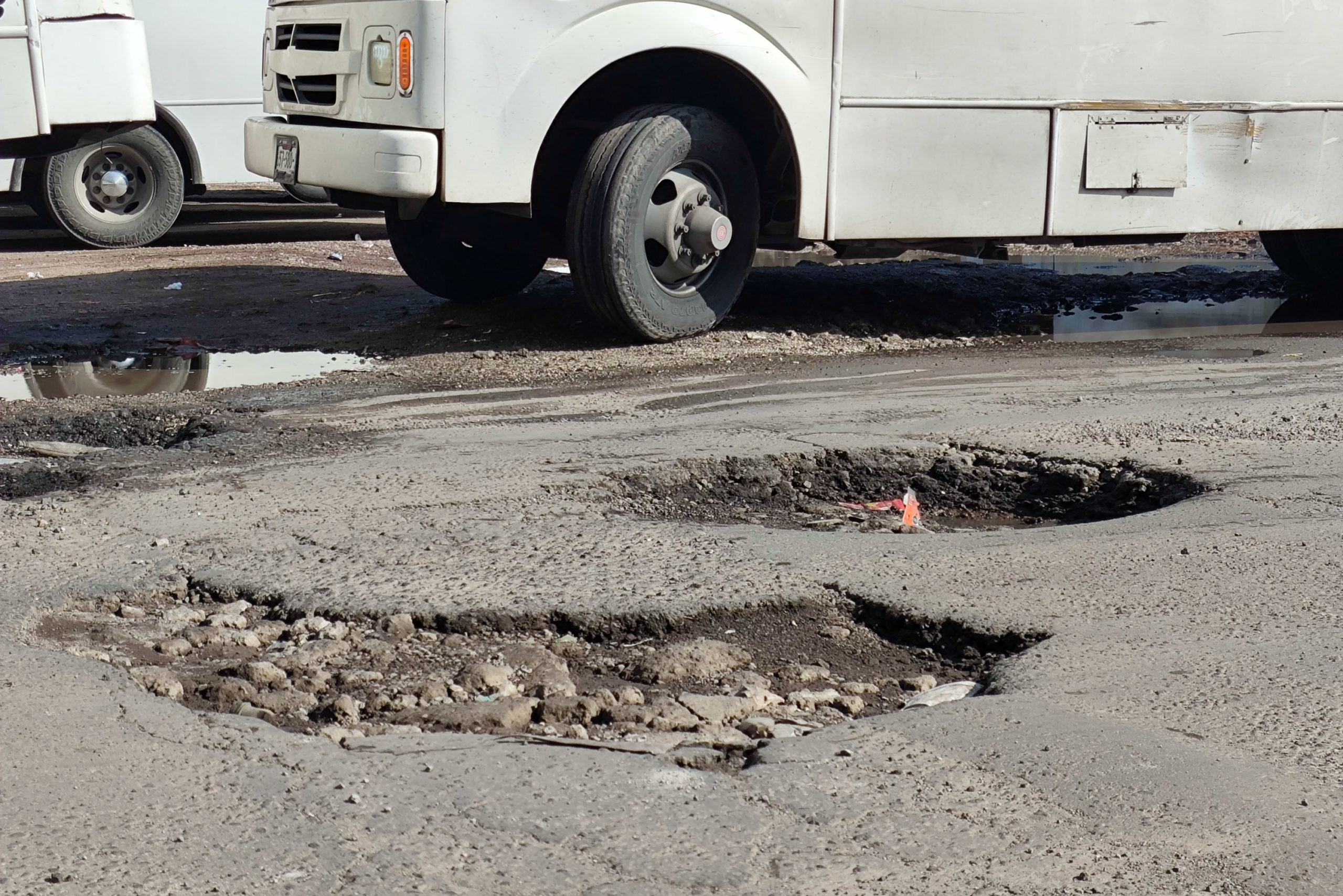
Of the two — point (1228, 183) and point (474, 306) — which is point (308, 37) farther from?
point (1228, 183)

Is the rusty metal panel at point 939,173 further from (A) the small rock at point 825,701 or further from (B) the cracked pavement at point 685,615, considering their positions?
(A) the small rock at point 825,701

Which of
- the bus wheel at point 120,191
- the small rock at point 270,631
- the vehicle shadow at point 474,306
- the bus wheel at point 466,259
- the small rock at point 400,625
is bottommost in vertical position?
the small rock at point 270,631

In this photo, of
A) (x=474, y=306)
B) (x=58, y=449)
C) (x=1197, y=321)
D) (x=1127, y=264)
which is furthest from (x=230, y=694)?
(x=1127, y=264)

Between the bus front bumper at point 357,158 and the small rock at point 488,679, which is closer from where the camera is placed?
the small rock at point 488,679

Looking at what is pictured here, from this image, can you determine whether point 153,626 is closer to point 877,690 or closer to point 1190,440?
point 877,690

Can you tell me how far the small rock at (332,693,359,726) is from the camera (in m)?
2.86

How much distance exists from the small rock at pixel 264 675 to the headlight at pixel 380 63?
3.74 metres

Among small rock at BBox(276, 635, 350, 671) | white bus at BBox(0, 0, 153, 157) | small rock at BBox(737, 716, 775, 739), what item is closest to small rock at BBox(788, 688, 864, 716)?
small rock at BBox(737, 716, 775, 739)

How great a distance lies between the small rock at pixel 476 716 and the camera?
112 inches

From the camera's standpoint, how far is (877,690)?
313cm

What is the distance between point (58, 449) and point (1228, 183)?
225 inches

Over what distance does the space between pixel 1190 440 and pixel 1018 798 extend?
2.91 metres

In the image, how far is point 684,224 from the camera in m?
6.73

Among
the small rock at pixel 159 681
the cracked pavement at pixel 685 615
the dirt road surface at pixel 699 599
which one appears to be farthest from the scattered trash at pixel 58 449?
the small rock at pixel 159 681
